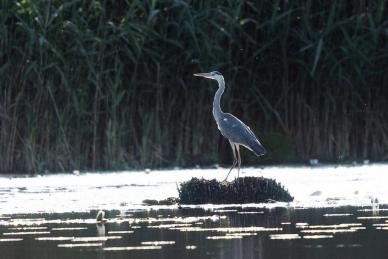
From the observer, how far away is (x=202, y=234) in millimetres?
9562

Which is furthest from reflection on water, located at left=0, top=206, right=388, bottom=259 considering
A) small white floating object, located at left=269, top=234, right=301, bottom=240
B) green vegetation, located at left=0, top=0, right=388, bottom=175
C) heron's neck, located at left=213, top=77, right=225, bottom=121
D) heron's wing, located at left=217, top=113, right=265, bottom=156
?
green vegetation, located at left=0, top=0, right=388, bottom=175

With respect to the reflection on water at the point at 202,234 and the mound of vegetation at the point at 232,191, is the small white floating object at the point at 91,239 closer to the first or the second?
the reflection on water at the point at 202,234

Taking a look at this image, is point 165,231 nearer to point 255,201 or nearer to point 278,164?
point 255,201

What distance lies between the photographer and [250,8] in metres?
16.6

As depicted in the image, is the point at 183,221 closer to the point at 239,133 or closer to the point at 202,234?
the point at 202,234

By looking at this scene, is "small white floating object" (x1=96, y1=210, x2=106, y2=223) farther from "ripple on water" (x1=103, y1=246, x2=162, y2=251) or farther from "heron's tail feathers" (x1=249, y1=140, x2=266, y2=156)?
"heron's tail feathers" (x1=249, y1=140, x2=266, y2=156)

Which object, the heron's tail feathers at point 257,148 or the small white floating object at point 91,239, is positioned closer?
the small white floating object at point 91,239

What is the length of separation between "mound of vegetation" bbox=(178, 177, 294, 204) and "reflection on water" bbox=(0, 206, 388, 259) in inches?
12.2

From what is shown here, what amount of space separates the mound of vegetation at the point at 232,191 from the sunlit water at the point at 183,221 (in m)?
0.15

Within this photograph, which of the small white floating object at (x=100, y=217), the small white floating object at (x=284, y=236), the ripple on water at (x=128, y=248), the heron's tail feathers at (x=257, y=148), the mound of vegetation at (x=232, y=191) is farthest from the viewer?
the heron's tail feathers at (x=257, y=148)

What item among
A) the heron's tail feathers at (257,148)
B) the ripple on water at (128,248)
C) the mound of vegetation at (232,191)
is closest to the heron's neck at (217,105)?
the heron's tail feathers at (257,148)

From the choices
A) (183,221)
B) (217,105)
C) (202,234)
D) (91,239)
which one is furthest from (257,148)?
(91,239)

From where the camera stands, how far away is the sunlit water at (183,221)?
8.64 m

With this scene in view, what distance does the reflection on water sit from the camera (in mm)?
8484
